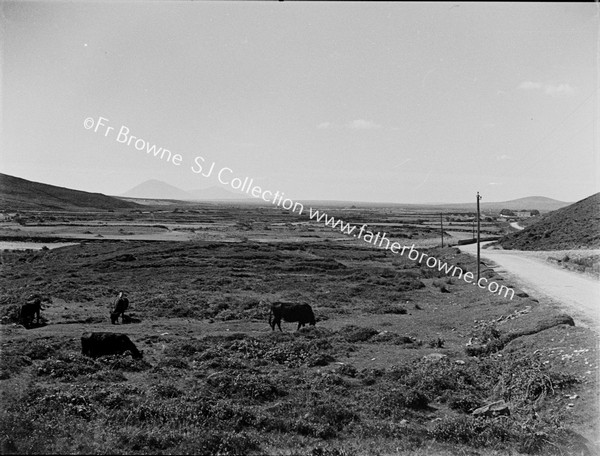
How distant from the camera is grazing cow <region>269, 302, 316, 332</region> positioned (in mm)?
17281

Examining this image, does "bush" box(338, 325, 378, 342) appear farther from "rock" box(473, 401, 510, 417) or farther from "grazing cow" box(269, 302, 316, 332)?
"rock" box(473, 401, 510, 417)

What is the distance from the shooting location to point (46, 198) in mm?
145125

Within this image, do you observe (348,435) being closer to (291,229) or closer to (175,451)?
(175,451)

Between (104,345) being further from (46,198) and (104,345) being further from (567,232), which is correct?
(46,198)

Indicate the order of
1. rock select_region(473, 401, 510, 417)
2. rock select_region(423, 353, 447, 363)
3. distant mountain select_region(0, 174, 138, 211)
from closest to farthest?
rock select_region(473, 401, 510, 417) → rock select_region(423, 353, 447, 363) → distant mountain select_region(0, 174, 138, 211)

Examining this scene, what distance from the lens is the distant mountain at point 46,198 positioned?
128250 millimetres

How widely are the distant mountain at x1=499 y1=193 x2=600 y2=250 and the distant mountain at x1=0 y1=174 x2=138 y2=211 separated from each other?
115m

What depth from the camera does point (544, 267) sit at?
29.0 m

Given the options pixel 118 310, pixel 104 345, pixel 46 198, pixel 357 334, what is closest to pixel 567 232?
pixel 357 334

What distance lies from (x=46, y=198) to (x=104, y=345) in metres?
151

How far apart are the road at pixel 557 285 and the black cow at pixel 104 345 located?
13064 mm

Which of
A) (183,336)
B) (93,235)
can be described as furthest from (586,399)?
(93,235)

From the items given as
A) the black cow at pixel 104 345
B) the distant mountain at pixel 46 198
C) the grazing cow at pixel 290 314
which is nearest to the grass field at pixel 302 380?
the black cow at pixel 104 345

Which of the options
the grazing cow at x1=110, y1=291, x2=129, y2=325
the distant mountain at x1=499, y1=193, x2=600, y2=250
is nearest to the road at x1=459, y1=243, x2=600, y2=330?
the distant mountain at x1=499, y1=193, x2=600, y2=250
